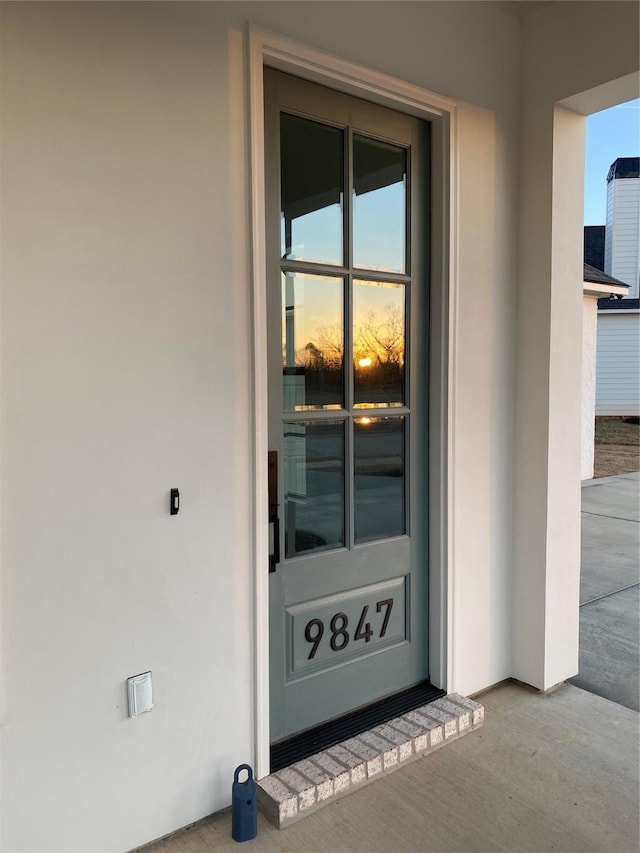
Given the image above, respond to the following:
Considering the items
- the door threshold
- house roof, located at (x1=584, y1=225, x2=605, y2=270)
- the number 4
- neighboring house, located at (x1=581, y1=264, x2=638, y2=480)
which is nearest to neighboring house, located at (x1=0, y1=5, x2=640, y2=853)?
the number 4

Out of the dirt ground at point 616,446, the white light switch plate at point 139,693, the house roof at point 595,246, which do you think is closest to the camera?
the white light switch plate at point 139,693

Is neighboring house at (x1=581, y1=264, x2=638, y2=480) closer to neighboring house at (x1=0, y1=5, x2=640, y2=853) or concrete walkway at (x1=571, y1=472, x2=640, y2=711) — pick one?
concrete walkway at (x1=571, y1=472, x2=640, y2=711)

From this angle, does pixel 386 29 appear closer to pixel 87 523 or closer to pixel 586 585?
pixel 87 523

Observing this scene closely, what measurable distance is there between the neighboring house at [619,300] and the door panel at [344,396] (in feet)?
38.2

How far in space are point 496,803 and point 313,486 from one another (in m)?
1.20

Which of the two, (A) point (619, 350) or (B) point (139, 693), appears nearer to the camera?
(B) point (139, 693)

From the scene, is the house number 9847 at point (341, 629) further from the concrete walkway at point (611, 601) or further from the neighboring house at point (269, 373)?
the concrete walkway at point (611, 601)

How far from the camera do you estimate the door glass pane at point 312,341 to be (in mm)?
Answer: 2104

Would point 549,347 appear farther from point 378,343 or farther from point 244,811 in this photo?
point 244,811

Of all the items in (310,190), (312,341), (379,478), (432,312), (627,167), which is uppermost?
(627,167)

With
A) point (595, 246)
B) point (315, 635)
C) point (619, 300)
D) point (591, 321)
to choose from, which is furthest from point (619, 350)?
point (315, 635)

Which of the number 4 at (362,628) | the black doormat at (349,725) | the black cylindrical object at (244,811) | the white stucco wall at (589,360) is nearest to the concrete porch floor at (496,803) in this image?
the black cylindrical object at (244,811)

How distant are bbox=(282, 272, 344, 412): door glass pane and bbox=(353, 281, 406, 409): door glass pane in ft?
0.28

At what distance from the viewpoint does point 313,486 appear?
221 centimetres
